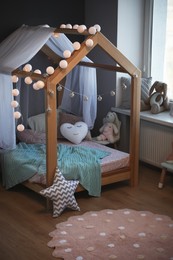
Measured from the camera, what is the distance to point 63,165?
14.8ft

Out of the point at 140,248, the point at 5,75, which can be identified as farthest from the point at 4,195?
the point at 140,248

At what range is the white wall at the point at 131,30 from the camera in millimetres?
5406

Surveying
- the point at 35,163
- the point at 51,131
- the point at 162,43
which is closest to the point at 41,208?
the point at 35,163

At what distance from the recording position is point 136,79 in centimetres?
472

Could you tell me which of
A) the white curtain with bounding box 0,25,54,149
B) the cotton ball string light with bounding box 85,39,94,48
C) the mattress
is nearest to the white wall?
the mattress

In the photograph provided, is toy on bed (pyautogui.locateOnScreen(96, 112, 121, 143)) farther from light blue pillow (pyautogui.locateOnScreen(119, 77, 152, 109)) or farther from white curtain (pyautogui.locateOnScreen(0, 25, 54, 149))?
white curtain (pyautogui.locateOnScreen(0, 25, 54, 149))

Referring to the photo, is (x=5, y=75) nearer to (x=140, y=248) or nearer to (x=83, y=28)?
(x=83, y=28)

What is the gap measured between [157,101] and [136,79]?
802 millimetres

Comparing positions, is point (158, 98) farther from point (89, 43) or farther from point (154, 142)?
point (89, 43)

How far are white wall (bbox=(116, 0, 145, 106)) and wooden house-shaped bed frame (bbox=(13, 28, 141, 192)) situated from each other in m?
0.71

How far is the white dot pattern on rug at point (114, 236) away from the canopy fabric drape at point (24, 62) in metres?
1.20

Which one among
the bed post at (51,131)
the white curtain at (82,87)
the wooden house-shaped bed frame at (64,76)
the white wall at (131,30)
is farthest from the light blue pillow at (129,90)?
the bed post at (51,131)

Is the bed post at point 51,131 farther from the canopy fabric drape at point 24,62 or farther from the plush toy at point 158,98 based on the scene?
the plush toy at point 158,98

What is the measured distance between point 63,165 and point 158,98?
1538 millimetres
